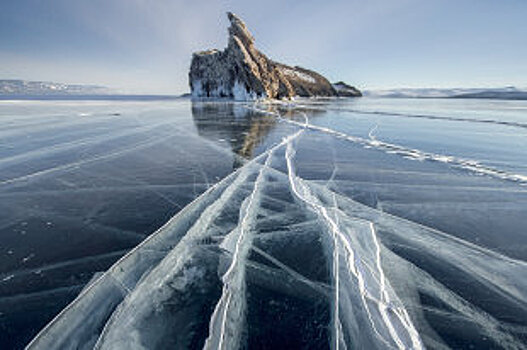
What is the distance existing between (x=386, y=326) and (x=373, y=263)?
76cm

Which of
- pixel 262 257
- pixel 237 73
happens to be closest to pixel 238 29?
pixel 237 73

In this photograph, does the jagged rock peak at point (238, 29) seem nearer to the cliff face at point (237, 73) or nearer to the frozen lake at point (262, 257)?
the cliff face at point (237, 73)

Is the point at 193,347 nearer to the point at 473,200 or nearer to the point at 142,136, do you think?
the point at 473,200

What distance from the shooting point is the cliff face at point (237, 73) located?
53094 millimetres

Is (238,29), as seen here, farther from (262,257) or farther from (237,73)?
(262,257)

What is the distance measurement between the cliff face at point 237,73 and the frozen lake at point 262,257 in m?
52.1

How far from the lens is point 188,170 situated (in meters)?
5.52

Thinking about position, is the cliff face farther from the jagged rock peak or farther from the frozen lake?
the frozen lake

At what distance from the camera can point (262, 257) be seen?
A: 8.45ft

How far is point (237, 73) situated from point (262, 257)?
187ft

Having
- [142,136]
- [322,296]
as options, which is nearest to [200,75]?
[142,136]

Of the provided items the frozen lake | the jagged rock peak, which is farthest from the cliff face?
the frozen lake

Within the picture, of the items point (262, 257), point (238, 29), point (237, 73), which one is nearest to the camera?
point (262, 257)

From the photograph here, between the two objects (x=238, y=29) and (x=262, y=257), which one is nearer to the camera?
(x=262, y=257)
